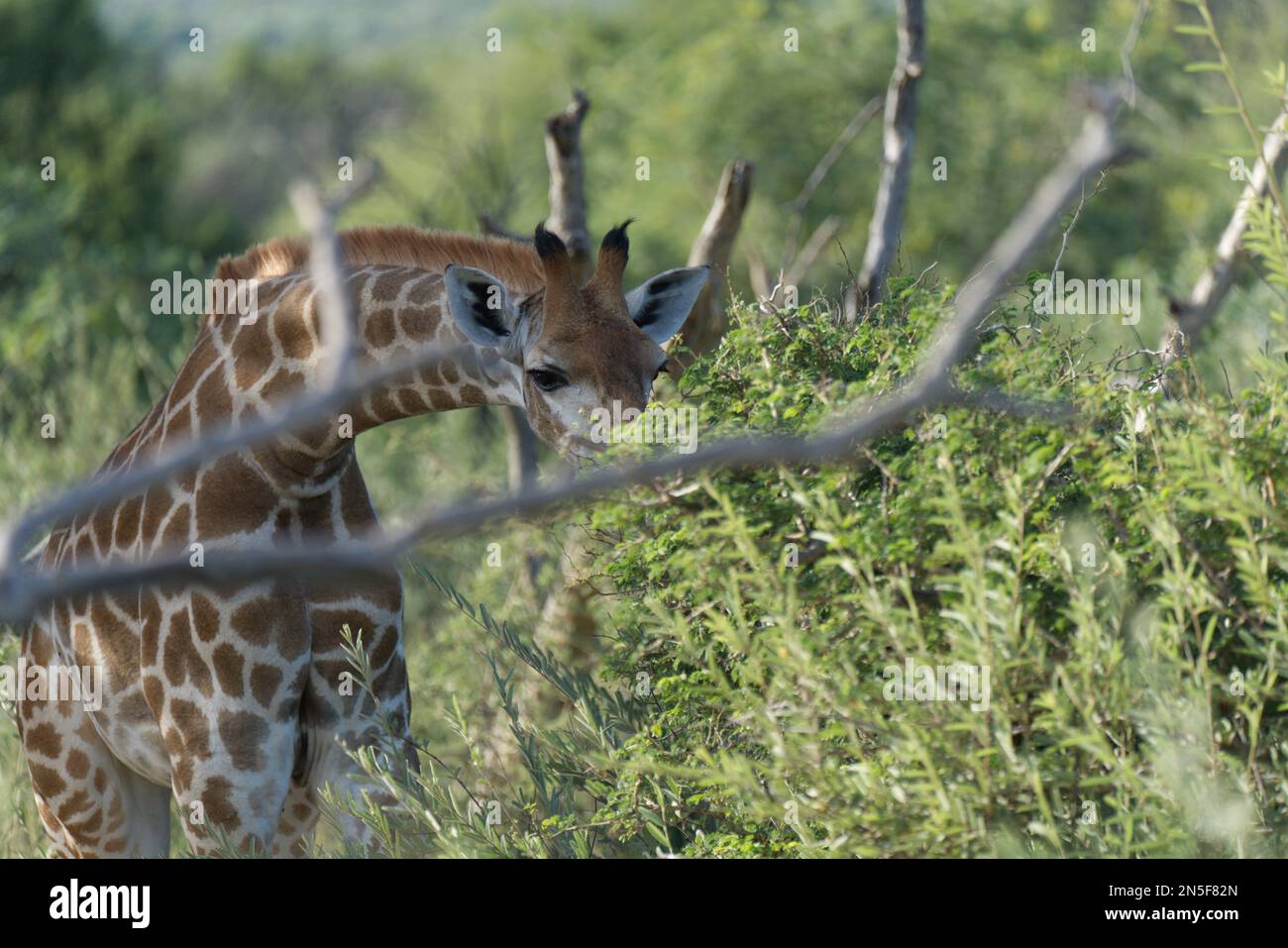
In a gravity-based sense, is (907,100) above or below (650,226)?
below

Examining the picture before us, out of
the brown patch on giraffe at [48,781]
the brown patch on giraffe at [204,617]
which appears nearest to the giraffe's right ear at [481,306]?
the brown patch on giraffe at [204,617]

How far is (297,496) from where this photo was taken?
193 inches

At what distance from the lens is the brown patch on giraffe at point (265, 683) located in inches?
192

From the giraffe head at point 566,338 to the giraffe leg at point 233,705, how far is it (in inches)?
41.0

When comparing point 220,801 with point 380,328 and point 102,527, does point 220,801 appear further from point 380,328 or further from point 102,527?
point 380,328

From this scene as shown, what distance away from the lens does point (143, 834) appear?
5.71 meters

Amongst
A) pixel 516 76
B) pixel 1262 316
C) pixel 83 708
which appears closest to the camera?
pixel 83 708

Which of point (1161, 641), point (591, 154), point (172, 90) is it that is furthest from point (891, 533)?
point (172, 90)

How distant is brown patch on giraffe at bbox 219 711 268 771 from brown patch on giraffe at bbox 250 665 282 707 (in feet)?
0.19

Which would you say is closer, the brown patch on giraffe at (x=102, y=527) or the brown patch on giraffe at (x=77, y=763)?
the brown patch on giraffe at (x=102, y=527)

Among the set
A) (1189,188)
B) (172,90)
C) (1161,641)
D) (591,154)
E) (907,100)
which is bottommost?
(1161,641)

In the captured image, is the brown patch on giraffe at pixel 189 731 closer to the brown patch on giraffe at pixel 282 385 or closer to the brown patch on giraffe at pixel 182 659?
the brown patch on giraffe at pixel 182 659

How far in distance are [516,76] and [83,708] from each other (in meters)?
23.4
